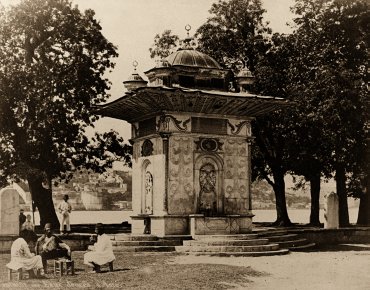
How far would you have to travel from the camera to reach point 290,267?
17016 millimetres

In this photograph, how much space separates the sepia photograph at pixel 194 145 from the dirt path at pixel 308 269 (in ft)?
0.23

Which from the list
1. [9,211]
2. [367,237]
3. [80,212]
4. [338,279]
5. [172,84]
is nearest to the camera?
[338,279]

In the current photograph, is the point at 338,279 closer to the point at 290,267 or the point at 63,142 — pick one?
the point at 290,267

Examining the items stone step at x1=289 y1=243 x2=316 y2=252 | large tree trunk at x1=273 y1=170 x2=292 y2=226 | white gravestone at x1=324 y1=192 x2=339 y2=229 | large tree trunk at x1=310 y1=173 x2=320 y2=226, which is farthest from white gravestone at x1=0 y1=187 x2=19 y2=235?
large tree trunk at x1=310 y1=173 x2=320 y2=226

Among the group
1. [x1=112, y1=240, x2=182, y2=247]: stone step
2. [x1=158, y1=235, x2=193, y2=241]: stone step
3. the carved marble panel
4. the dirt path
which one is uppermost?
the carved marble panel

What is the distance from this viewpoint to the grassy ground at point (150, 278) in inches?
525

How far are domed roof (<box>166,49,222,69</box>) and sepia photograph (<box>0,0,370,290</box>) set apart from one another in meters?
0.09

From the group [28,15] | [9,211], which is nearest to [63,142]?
[28,15]

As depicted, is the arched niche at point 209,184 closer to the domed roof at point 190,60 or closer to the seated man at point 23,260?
the domed roof at point 190,60

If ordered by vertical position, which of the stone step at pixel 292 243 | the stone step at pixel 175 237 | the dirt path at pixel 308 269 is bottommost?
the dirt path at pixel 308 269

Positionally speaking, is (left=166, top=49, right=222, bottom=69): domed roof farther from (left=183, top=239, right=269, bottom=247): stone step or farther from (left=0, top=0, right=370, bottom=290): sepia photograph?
(left=183, top=239, right=269, bottom=247): stone step

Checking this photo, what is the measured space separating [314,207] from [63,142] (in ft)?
56.2

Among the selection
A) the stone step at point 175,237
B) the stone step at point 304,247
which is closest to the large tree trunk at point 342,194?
the stone step at point 304,247

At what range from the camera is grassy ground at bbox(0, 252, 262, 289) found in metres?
13.3
